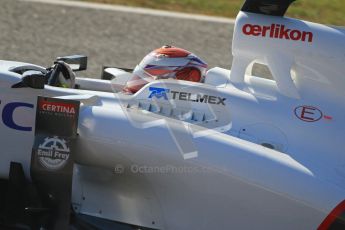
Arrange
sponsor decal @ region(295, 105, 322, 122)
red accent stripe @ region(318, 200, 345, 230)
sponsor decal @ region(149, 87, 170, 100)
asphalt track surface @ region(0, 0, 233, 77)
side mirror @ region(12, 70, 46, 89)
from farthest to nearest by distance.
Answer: asphalt track surface @ region(0, 0, 233, 77) → sponsor decal @ region(149, 87, 170, 100) → sponsor decal @ region(295, 105, 322, 122) → side mirror @ region(12, 70, 46, 89) → red accent stripe @ region(318, 200, 345, 230)

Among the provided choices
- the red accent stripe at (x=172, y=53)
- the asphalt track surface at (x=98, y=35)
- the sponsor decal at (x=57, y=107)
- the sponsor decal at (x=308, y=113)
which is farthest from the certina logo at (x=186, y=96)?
the asphalt track surface at (x=98, y=35)

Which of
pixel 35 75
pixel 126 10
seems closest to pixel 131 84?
pixel 35 75

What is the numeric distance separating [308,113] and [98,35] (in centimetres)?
520

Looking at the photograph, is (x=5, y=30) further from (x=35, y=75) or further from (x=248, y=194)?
(x=248, y=194)

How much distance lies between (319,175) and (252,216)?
1.51 ft

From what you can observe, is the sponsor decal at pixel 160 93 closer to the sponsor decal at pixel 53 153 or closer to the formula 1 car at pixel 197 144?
the formula 1 car at pixel 197 144

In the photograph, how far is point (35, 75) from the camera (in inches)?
170

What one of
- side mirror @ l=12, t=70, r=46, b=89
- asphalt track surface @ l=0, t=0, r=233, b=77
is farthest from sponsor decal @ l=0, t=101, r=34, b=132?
asphalt track surface @ l=0, t=0, r=233, b=77

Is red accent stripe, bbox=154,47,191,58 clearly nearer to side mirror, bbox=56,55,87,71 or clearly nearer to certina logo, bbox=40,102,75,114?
side mirror, bbox=56,55,87,71

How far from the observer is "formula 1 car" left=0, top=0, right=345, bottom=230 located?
162 inches

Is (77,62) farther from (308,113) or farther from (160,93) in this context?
(308,113)

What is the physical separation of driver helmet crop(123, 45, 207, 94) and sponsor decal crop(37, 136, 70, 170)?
2.80 feet

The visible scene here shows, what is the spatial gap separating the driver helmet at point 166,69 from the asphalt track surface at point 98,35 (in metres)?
3.15

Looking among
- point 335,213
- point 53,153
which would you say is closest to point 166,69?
point 53,153
